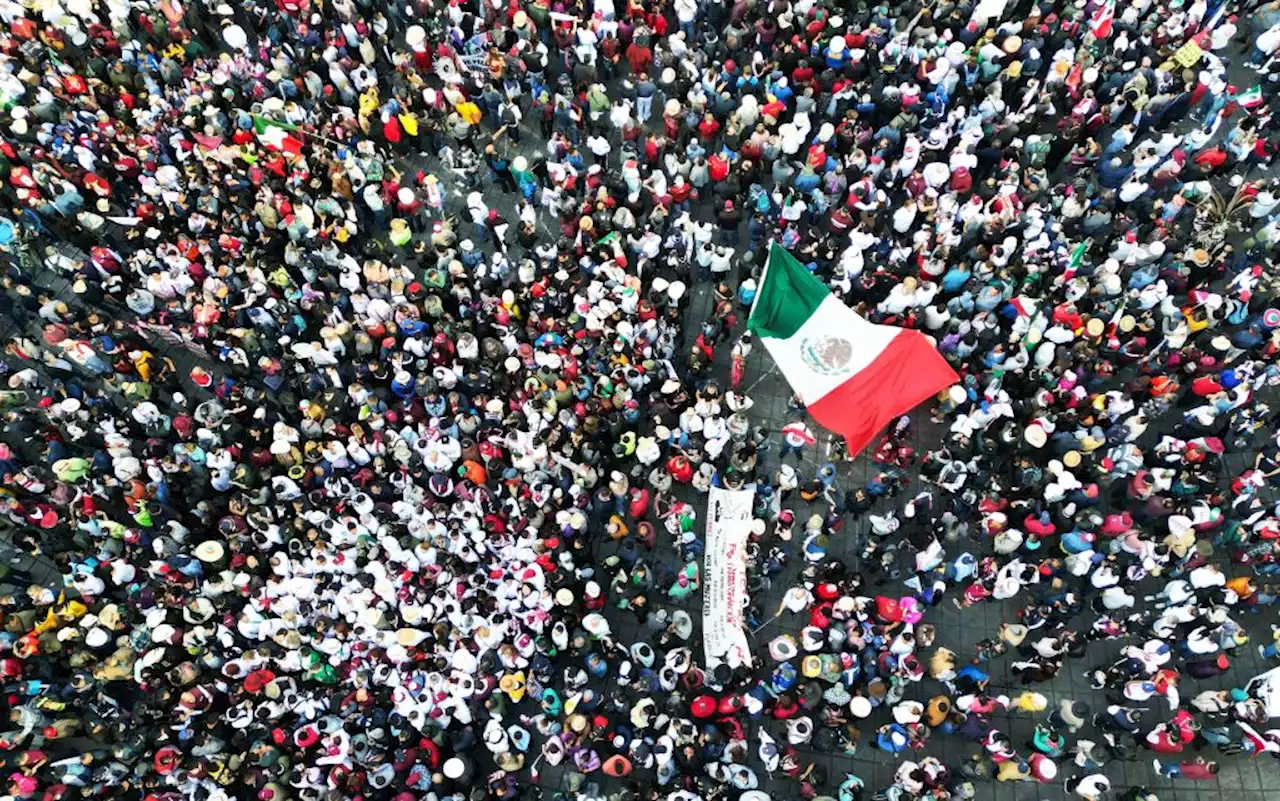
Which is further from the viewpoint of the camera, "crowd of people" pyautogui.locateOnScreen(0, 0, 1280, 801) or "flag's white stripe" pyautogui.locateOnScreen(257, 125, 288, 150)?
"flag's white stripe" pyautogui.locateOnScreen(257, 125, 288, 150)

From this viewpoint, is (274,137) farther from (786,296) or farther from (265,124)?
(786,296)

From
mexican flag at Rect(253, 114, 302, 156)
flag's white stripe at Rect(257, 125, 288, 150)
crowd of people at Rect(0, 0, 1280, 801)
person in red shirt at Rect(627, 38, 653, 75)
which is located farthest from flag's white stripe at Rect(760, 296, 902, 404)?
flag's white stripe at Rect(257, 125, 288, 150)

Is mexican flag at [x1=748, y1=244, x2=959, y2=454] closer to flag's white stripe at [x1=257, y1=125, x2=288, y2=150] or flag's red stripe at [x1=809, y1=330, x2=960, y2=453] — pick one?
flag's red stripe at [x1=809, y1=330, x2=960, y2=453]

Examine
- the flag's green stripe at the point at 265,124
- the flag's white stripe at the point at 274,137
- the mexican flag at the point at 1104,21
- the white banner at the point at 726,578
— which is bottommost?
the white banner at the point at 726,578

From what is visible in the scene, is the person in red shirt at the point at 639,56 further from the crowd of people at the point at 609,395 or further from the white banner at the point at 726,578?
the white banner at the point at 726,578

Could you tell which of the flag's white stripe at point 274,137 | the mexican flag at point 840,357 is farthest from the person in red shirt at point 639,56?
the flag's white stripe at point 274,137

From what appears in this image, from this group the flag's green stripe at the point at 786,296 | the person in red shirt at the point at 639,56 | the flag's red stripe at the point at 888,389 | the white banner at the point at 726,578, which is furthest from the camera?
the person in red shirt at the point at 639,56

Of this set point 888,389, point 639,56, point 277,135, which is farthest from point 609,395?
point 277,135

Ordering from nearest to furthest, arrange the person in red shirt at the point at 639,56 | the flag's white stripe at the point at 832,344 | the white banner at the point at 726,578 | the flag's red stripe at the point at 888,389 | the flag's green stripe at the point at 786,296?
1. the white banner at the point at 726,578
2. the flag's red stripe at the point at 888,389
3. the flag's white stripe at the point at 832,344
4. the flag's green stripe at the point at 786,296
5. the person in red shirt at the point at 639,56
